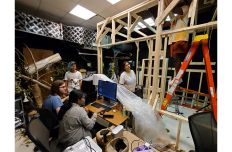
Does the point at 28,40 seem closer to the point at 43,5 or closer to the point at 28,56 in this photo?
the point at 28,56

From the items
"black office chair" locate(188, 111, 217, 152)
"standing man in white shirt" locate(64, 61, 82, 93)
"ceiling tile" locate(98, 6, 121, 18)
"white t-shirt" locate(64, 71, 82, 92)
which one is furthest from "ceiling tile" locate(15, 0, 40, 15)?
"black office chair" locate(188, 111, 217, 152)

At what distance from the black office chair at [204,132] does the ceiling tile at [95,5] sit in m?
2.95

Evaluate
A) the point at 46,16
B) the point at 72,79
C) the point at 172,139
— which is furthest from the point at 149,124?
the point at 46,16

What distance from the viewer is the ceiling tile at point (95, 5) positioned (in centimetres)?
226

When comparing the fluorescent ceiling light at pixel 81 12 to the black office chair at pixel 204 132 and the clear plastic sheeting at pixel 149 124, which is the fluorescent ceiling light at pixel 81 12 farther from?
the black office chair at pixel 204 132

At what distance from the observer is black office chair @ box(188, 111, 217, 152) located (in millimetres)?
920

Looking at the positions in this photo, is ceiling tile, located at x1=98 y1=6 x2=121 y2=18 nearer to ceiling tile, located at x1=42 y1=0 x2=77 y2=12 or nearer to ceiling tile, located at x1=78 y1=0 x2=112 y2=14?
ceiling tile, located at x1=78 y1=0 x2=112 y2=14

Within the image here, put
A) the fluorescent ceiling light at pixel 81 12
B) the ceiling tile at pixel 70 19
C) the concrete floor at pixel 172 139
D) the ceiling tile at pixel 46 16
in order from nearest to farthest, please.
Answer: the concrete floor at pixel 172 139, the fluorescent ceiling light at pixel 81 12, the ceiling tile at pixel 46 16, the ceiling tile at pixel 70 19

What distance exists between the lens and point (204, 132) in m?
0.94

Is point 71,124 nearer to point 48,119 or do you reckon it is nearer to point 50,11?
point 48,119

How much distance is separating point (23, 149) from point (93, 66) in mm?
3916

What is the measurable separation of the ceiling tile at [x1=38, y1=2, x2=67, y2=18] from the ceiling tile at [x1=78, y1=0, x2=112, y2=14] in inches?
32.0

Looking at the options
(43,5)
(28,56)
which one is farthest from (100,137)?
(28,56)

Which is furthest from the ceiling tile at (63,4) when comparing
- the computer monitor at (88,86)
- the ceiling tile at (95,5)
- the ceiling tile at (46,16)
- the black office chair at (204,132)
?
the black office chair at (204,132)
